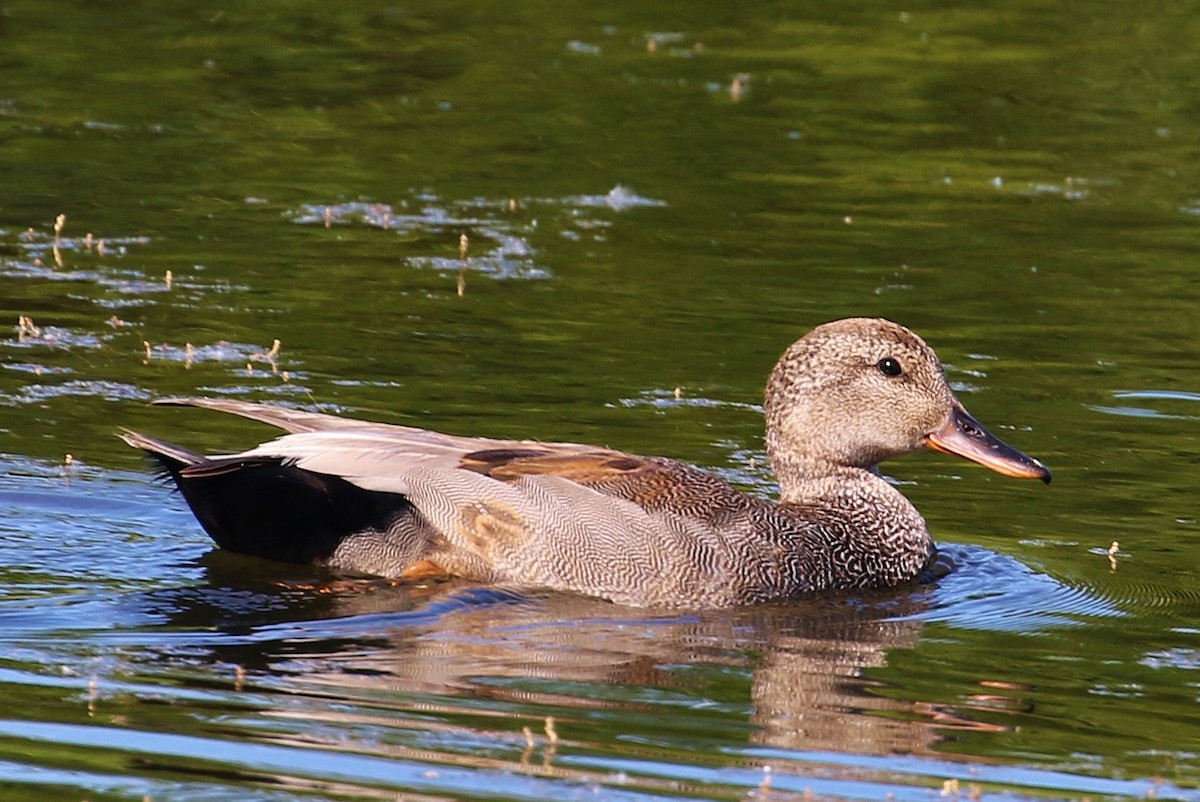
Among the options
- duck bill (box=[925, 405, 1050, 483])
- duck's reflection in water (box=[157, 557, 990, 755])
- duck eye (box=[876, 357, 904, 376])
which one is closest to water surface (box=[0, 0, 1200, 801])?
duck's reflection in water (box=[157, 557, 990, 755])

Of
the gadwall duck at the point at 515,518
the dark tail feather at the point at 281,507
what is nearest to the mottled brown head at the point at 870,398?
the gadwall duck at the point at 515,518

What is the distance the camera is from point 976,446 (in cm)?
834

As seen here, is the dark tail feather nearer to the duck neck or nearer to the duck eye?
the duck neck

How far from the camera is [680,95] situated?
1608cm

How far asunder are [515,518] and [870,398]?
5.01 feet

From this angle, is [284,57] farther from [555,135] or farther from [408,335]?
[408,335]

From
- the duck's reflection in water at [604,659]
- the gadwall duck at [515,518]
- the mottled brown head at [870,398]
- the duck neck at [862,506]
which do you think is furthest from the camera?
the mottled brown head at [870,398]

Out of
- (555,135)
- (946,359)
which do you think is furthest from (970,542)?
(555,135)

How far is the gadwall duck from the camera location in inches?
299

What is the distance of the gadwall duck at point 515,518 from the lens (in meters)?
7.59

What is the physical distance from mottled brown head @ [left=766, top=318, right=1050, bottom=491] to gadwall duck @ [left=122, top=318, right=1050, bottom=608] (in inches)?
11.7

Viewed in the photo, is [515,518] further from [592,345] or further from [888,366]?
[592,345]

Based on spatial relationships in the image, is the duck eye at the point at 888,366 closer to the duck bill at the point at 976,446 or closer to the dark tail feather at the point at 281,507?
Answer: the duck bill at the point at 976,446

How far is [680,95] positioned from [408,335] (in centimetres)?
575
